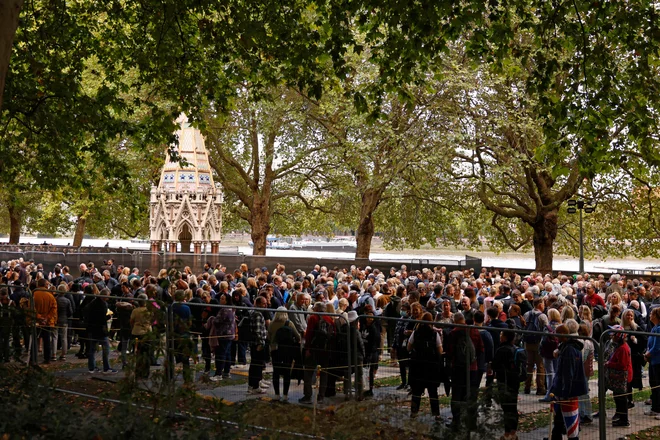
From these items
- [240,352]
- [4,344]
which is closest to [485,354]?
[240,352]

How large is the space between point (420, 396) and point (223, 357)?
3471 mm

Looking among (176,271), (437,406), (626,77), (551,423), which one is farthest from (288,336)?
(626,77)

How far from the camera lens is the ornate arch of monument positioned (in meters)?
31.5

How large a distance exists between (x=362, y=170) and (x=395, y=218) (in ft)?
21.5

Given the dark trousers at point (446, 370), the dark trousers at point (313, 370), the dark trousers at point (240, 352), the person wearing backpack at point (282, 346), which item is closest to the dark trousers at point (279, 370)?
the person wearing backpack at point (282, 346)

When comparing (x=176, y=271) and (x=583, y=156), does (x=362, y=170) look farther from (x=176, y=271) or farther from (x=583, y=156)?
(x=176, y=271)

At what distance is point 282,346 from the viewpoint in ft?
34.8

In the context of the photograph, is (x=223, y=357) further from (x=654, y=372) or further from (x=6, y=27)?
(x=654, y=372)

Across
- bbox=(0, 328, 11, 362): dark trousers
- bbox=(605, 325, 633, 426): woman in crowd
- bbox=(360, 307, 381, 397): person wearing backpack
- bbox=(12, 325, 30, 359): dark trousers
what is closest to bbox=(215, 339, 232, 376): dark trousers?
bbox=(360, 307, 381, 397): person wearing backpack

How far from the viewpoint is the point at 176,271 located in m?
6.32

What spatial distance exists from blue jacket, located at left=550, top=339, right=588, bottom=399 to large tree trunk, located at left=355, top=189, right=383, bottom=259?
25.7 meters

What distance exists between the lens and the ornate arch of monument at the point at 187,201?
31.5 metres

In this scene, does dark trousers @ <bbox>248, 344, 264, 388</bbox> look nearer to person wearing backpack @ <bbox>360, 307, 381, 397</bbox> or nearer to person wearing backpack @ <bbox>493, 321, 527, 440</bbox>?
person wearing backpack @ <bbox>360, 307, 381, 397</bbox>

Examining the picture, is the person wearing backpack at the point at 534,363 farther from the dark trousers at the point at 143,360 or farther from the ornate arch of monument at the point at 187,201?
the ornate arch of monument at the point at 187,201
